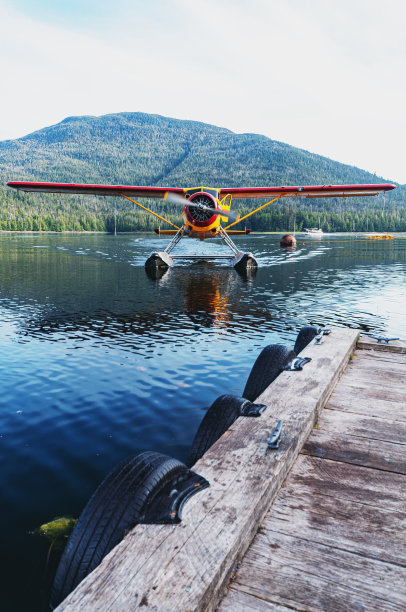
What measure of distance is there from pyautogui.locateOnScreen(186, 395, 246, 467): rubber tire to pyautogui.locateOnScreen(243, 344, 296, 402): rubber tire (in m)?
1.33

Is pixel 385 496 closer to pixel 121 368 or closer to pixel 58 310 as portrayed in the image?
pixel 121 368

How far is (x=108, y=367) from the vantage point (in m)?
7.07

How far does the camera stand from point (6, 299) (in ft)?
45.5

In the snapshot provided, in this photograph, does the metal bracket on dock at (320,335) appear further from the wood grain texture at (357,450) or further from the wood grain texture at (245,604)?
the wood grain texture at (245,604)

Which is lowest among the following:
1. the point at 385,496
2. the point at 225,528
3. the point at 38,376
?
the point at 38,376

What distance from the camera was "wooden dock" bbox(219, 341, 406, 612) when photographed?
1.55 metres

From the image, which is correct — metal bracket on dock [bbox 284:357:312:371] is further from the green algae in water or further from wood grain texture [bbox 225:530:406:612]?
the green algae in water

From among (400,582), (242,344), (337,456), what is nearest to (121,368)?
(242,344)

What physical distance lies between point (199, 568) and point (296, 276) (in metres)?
20.6

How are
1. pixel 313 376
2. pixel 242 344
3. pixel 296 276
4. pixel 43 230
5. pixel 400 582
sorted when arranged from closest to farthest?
pixel 400 582
pixel 313 376
pixel 242 344
pixel 296 276
pixel 43 230

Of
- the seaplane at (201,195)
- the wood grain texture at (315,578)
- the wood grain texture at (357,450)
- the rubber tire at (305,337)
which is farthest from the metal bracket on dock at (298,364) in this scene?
the seaplane at (201,195)

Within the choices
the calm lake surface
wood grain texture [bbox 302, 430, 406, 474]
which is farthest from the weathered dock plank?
the calm lake surface

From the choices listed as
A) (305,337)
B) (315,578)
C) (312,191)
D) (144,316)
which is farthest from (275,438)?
(312,191)

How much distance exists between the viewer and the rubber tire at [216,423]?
3328 mm
